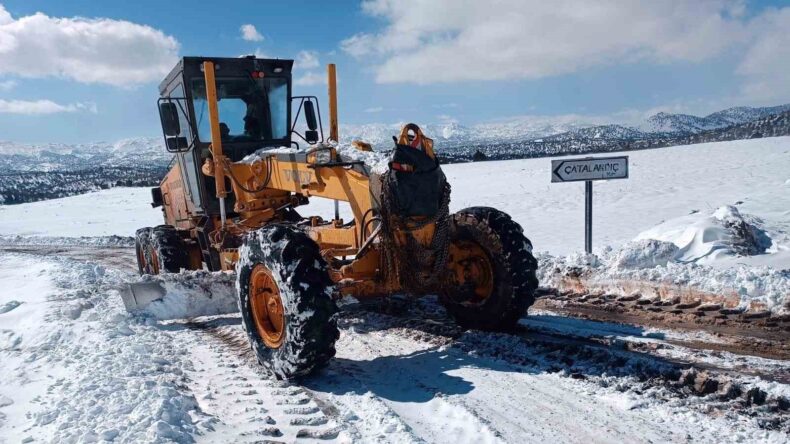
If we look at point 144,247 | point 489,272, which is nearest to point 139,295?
point 144,247

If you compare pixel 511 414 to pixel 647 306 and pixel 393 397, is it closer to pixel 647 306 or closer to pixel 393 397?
pixel 393 397

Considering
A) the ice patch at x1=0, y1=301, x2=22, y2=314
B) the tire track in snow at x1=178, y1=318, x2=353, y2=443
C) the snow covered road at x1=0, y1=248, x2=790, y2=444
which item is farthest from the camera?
the ice patch at x1=0, y1=301, x2=22, y2=314

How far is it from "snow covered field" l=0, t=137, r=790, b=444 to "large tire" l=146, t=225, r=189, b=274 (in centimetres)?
85

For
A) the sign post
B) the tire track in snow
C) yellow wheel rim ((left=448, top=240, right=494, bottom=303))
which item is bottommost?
the tire track in snow

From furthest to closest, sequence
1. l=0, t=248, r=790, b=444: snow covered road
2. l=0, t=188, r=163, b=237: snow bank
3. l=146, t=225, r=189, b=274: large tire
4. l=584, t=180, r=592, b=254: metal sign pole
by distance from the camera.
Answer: l=0, t=188, r=163, b=237: snow bank → l=146, t=225, r=189, b=274: large tire → l=584, t=180, r=592, b=254: metal sign pole → l=0, t=248, r=790, b=444: snow covered road

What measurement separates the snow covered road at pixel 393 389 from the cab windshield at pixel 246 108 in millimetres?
2845

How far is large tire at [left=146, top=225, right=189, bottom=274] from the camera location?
8.51 m

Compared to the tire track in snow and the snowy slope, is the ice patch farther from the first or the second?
the snowy slope

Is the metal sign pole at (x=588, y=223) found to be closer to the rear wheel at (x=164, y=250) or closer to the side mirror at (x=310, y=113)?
the side mirror at (x=310, y=113)

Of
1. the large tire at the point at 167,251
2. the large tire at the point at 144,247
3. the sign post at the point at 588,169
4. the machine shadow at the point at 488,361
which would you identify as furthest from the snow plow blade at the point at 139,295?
the sign post at the point at 588,169

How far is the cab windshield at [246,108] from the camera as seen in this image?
7609 mm

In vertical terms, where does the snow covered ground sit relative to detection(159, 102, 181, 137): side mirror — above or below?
below

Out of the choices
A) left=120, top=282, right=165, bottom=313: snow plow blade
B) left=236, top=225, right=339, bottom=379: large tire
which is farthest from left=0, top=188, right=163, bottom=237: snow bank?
left=236, top=225, right=339, bottom=379: large tire

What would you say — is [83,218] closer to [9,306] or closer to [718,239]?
[9,306]
